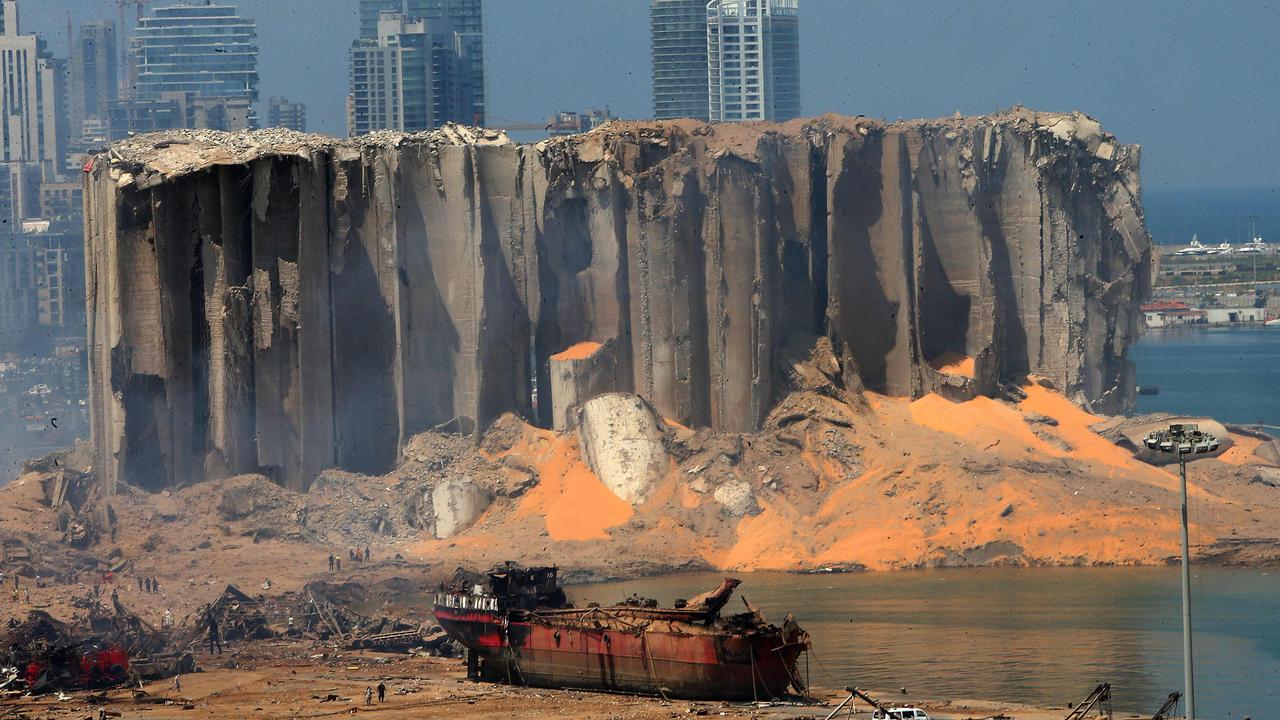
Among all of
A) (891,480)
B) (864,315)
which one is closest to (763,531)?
(891,480)

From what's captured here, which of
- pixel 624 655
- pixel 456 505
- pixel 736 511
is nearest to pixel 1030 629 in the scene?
pixel 624 655

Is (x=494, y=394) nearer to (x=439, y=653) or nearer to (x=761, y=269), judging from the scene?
(x=761, y=269)

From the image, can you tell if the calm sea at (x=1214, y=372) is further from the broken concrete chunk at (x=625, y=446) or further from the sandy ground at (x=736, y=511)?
the broken concrete chunk at (x=625, y=446)

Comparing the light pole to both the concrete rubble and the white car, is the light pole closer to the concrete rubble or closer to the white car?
the white car

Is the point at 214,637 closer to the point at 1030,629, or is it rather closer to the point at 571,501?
the point at 571,501

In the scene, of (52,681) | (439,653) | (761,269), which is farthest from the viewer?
(761,269)

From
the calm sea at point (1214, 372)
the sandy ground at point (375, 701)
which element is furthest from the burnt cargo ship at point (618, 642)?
the calm sea at point (1214, 372)

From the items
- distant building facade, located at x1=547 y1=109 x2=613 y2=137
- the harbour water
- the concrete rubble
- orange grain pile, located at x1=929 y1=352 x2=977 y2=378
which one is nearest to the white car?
the harbour water
